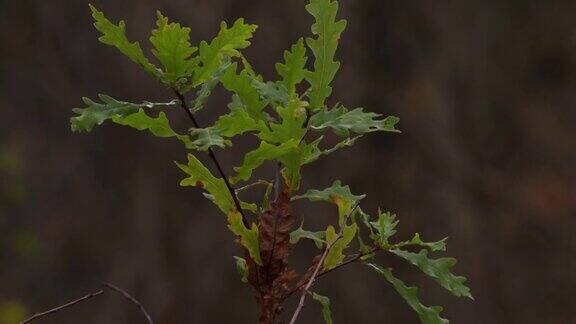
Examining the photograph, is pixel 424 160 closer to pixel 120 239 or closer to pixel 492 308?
pixel 492 308

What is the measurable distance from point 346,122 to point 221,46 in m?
0.11

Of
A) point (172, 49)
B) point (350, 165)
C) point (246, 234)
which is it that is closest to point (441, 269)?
point (246, 234)

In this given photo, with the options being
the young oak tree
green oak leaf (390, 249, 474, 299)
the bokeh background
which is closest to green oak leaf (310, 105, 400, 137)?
the young oak tree

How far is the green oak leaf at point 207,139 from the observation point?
67 centimetres

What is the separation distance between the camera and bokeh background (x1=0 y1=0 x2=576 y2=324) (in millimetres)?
4891

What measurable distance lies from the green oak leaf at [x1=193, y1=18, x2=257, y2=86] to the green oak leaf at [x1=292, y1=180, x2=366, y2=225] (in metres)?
0.14

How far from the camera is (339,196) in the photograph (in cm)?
81

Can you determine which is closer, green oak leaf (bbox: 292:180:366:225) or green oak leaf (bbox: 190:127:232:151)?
green oak leaf (bbox: 190:127:232:151)

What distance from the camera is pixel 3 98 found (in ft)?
17.8

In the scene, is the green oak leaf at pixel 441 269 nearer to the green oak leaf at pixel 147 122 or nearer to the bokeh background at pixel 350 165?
the green oak leaf at pixel 147 122

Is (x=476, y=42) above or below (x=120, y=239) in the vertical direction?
above

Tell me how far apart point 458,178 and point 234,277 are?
125 cm

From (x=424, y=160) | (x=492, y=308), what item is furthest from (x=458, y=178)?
(x=492, y=308)

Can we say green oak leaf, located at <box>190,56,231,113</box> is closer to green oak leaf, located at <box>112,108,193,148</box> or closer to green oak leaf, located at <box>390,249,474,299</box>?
green oak leaf, located at <box>112,108,193,148</box>
